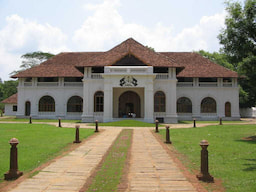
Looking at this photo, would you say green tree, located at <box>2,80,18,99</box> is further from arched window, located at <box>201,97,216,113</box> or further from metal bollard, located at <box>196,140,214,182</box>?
metal bollard, located at <box>196,140,214,182</box>

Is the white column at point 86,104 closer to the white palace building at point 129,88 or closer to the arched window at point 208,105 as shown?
the white palace building at point 129,88

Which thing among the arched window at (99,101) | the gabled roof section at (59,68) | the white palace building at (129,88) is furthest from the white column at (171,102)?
the gabled roof section at (59,68)

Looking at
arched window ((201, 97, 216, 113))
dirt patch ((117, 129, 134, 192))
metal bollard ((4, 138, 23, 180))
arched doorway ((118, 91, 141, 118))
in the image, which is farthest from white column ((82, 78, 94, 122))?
metal bollard ((4, 138, 23, 180))

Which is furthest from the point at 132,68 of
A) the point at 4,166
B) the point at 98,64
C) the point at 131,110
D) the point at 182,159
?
the point at 4,166

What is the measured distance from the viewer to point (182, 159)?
8.30 metres

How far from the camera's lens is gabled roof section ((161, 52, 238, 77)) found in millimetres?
32344

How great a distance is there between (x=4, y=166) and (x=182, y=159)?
5672 millimetres

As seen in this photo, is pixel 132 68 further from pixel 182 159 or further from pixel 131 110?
pixel 182 159

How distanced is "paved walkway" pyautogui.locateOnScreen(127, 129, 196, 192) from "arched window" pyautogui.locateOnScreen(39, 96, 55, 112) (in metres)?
27.0

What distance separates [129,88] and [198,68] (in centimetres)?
1120

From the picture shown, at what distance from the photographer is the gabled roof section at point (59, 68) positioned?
32938 mm

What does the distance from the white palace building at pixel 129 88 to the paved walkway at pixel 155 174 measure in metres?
17.5

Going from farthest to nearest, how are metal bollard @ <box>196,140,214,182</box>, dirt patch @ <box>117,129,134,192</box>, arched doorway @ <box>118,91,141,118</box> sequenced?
arched doorway @ <box>118,91,141,118</box>
metal bollard @ <box>196,140,214,182</box>
dirt patch @ <box>117,129,134,192</box>

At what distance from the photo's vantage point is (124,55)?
2712 cm
